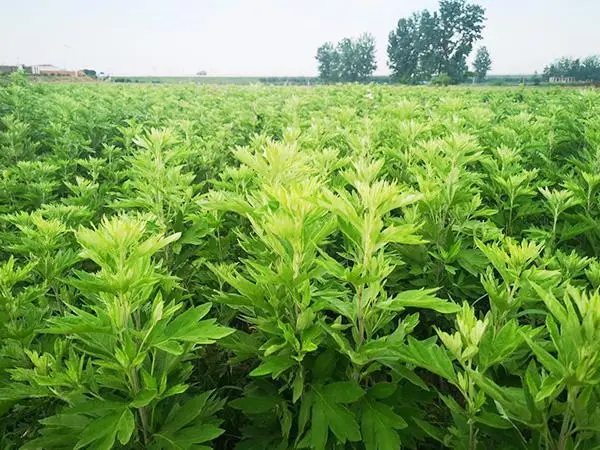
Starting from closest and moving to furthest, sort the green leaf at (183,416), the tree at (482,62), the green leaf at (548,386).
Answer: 1. the green leaf at (548,386)
2. the green leaf at (183,416)
3. the tree at (482,62)

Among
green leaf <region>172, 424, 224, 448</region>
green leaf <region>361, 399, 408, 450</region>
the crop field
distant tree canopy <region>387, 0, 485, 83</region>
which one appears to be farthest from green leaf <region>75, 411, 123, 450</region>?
distant tree canopy <region>387, 0, 485, 83</region>

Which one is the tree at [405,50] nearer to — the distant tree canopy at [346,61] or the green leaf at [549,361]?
the distant tree canopy at [346,61]

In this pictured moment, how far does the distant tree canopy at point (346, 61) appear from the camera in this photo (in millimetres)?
95812

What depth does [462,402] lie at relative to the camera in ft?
9.74

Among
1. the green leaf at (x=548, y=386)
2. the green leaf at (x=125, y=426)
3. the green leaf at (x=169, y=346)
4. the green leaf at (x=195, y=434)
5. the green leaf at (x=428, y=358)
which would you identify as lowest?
the green leaf at (x=195, y=434)

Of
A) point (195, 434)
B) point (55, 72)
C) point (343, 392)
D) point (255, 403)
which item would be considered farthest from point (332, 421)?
point (55, 72)

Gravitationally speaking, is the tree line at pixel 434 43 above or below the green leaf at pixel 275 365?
above

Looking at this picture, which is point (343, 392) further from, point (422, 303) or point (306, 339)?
point (422, 303)

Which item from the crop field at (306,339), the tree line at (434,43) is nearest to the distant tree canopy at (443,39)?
the tree line at (434,43)

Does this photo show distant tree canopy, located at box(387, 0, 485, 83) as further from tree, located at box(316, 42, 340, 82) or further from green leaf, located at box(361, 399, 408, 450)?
green leaf, located at box(361, 399, 408, 450)

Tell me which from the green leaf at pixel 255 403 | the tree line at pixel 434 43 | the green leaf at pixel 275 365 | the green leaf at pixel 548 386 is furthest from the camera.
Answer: the tree line at pixel 434 43

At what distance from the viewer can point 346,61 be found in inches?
3787

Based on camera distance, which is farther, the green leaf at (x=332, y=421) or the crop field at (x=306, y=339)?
the green leaf at (x=332, y=421)

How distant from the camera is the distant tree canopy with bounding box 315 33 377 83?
314 ft
